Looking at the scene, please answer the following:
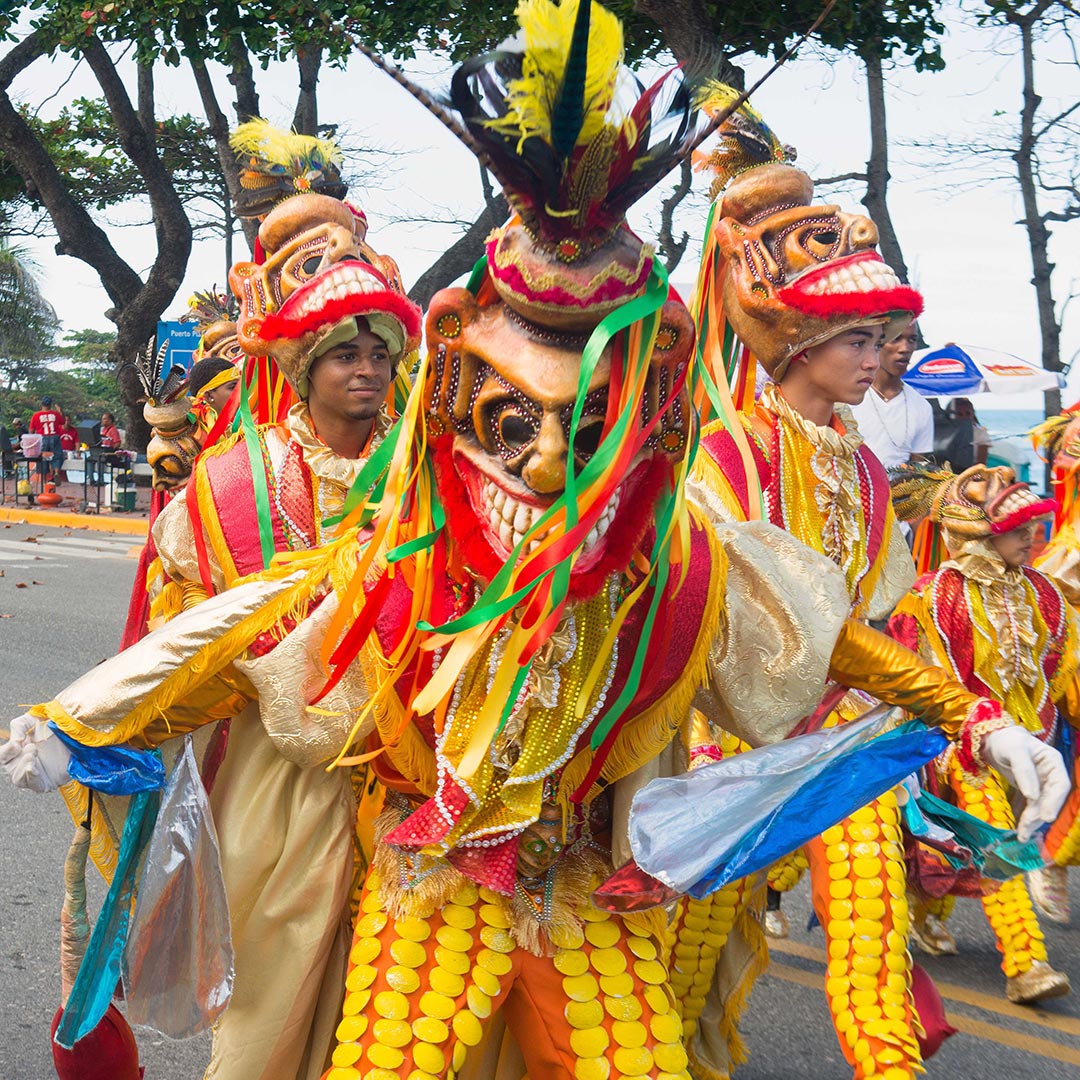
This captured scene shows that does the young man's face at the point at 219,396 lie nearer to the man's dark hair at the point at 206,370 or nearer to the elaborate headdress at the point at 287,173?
the man's dark hair at the point at 206,370

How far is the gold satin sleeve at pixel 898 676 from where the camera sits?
253cm

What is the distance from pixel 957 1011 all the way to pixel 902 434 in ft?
10.7

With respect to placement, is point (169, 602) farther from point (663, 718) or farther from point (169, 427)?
point (169, 427)

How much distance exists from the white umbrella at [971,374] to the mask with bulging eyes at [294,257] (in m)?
6.97

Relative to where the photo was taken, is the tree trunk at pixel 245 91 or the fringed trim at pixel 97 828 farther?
the tree trunk at pixel 245 91

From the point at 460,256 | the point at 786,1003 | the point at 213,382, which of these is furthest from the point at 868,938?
the point at 460,256

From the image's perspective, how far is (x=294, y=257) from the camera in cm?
408

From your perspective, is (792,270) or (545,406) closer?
(545,406)

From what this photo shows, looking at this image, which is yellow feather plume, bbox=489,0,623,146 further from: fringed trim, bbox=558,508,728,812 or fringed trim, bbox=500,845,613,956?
fringed trim, bbox=500,845,613,956

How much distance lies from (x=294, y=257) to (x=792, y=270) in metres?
1.34

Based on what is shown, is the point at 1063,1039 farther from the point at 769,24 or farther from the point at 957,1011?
the point at 769,24

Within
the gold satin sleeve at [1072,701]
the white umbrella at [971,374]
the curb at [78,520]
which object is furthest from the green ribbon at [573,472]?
the curb at [78,520]

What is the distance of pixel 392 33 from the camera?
12289mm

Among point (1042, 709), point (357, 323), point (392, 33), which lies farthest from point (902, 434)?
point (392, 33)
